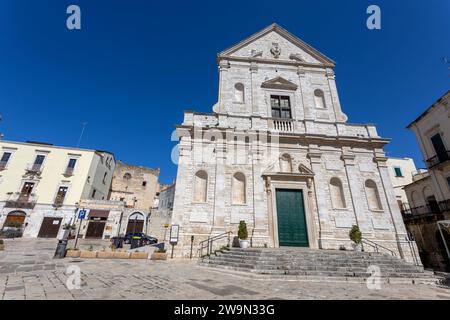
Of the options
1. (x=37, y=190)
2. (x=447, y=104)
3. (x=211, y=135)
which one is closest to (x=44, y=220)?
(x=37, y=190)

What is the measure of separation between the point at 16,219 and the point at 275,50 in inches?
1173

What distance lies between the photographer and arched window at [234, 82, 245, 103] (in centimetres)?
1493

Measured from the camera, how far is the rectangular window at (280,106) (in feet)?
48.6

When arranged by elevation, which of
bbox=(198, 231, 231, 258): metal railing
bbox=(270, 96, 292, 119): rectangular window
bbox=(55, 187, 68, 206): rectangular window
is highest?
bbox=(270, 96, 292, 119): rectangular window

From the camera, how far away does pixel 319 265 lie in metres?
7.65

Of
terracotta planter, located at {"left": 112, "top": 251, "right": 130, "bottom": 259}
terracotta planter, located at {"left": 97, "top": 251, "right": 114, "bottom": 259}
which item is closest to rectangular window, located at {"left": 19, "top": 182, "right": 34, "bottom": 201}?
terracotta planter, located at {"left": 97, "top": 251, "right": 114, "bottom": 259}

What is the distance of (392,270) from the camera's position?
7.76 m

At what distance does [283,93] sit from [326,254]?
36.1ft

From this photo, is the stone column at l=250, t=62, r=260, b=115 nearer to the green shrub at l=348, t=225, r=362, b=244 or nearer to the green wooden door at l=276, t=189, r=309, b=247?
the green wooden door at l=276, t=189, r=309, b=247

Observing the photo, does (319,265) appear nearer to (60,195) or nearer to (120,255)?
(120,255)

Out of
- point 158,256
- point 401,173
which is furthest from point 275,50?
point 401,173

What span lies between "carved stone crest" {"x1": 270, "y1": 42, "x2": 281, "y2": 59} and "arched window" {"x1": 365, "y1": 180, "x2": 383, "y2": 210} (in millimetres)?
11456
